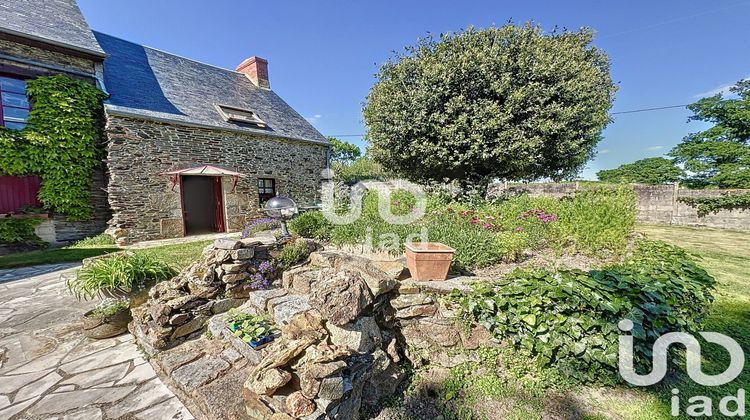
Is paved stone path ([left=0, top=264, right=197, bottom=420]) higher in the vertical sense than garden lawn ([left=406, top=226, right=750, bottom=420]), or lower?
higher

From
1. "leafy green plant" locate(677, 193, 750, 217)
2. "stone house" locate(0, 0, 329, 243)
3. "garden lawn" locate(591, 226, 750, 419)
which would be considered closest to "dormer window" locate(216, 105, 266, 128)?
"stone house" locate(0, 0, 329, 243)

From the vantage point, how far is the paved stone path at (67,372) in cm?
190

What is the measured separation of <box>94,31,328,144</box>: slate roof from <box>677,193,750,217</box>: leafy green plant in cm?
1303

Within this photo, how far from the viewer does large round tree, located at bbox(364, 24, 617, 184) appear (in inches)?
270

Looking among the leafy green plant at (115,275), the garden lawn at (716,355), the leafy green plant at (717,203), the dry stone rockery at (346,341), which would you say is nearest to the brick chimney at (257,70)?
the leafy green plant at (115,275)

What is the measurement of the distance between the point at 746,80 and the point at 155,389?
23823 mm

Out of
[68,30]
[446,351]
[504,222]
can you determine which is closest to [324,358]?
[446,351]

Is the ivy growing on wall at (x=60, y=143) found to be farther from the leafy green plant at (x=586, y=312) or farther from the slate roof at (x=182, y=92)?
the leafy green plant at (x=586, y=312)

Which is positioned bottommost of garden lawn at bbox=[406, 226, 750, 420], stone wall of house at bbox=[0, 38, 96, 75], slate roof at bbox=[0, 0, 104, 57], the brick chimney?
garden lawn at bbox=[406, 226, 750, 420]

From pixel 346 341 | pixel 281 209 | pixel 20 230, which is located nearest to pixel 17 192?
pixel 20 230

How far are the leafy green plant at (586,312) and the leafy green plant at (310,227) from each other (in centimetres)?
324

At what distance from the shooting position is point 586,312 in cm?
204

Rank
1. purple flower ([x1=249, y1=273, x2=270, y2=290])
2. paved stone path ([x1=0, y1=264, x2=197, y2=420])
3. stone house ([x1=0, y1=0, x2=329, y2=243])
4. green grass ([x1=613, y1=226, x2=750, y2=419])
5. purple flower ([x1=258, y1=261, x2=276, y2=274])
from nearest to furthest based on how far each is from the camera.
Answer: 1. paved stone path ([x1=0, y1=264, x2=197, y2=420])
2. green grass ([x1=613, y1=226, x2=750, y2=419])
3. purple flower ([x1=249, y1=273, x2=270, y2=290])
4. purple flower ([x1=258, y1=261, x2=276, y2=274])
5. stone house ([x1=0, y1=0, x2=329, y2=243])

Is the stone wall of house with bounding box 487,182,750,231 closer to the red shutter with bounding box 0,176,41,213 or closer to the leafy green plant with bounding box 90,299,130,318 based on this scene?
the leafy green plant with bounding box 90,299,130,318
